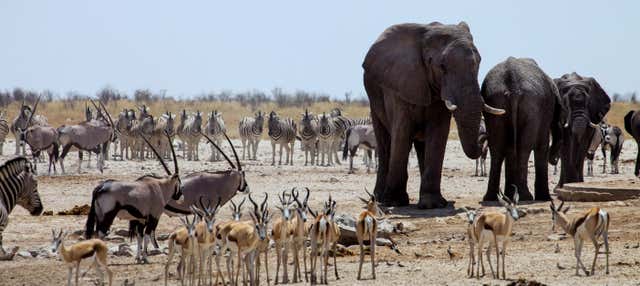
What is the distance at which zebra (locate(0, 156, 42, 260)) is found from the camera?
15823 millimetres

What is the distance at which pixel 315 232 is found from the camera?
13.4m

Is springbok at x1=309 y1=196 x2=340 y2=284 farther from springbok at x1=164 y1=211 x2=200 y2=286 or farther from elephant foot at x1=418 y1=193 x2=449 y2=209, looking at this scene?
elephant foot at x1=418 y1=193 x2=449 y2=209

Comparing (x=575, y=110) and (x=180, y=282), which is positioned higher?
(x=575, y=110)

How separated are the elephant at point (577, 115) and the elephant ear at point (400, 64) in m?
3.75

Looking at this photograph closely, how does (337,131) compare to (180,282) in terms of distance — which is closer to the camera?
(180,282)

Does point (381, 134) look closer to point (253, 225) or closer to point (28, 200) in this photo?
point (28, 200)

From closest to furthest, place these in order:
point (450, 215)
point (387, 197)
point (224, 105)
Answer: point (450, 215)
point (387, 197)
point (224, 105)

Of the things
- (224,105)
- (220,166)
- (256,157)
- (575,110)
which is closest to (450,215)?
(575,110)

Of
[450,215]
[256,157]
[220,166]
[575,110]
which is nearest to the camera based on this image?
[450,215]

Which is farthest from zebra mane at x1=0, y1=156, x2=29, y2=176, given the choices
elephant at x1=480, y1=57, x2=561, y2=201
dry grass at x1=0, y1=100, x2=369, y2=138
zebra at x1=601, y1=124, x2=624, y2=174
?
dry grass at x1=0, y1=100, x2=369, y2=138

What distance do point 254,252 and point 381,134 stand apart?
9.91 m

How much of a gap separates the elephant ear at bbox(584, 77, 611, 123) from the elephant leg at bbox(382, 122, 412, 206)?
4.91 m

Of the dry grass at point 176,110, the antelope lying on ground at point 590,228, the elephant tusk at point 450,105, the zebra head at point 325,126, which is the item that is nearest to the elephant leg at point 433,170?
the elephant tusk at point 450,105

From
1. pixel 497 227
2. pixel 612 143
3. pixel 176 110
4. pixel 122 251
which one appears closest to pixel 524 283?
pixel 497 227
